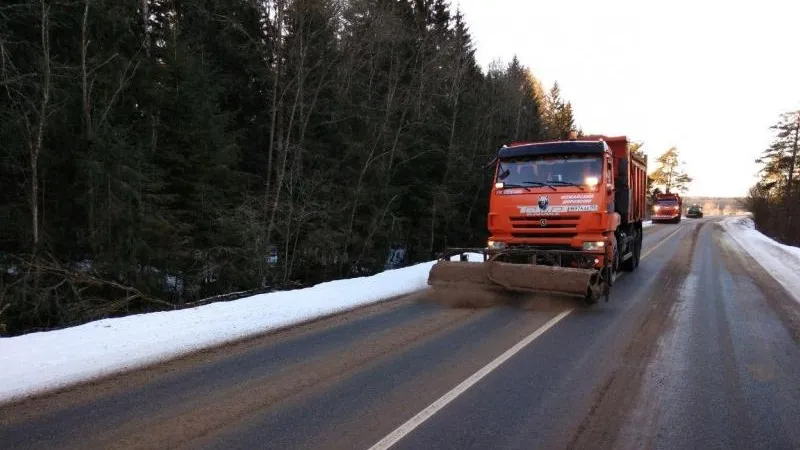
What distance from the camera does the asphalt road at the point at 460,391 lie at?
3.86 meters

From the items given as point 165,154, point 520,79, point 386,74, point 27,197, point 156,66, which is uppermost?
point 520,79

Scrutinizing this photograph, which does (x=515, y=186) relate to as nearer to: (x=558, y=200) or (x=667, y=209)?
(x=558, y=200)

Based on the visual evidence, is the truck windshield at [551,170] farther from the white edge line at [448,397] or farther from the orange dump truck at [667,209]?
the orange dump truck at [667,209]

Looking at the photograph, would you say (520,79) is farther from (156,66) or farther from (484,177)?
(156,66)

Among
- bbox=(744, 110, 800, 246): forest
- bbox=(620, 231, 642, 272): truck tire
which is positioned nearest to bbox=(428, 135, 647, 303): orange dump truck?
bbox=(620, 231, 642, 272): truck tire

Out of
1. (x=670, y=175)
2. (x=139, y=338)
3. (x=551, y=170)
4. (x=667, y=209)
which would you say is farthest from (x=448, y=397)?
(x=670, y=175)

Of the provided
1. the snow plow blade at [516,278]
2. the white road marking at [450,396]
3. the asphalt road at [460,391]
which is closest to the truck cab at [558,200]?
the snow plow blade at [516,278]

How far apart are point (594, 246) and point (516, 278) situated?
5.46 feet

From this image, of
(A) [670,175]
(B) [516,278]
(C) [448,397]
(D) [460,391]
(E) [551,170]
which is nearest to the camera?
(C) [448,397]

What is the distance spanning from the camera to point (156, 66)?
16719 millimetres

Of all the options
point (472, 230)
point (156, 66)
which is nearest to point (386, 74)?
point (156, 66)

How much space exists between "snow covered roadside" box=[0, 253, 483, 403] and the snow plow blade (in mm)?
1396

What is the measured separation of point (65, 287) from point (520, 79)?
4408 centimetres

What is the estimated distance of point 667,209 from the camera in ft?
155
